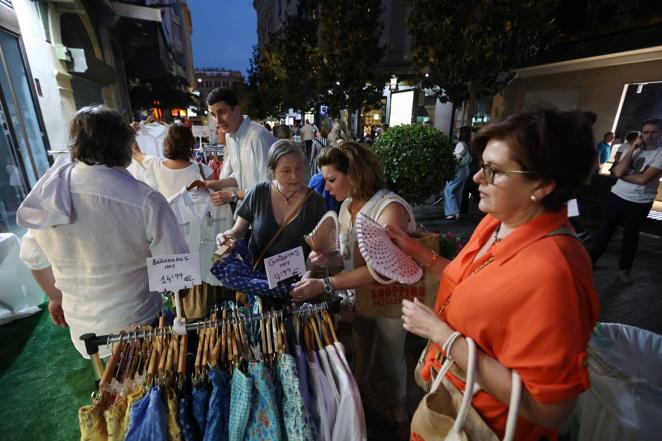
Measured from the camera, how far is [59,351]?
9.86 feet

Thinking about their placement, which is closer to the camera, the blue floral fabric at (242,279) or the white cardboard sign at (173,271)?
the white cardboard sign at (173,271)

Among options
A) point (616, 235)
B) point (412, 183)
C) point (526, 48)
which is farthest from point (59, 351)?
point (616, 235)

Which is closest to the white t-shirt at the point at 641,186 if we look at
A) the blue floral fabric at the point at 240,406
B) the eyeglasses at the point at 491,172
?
the eyeglasses at the point at 491,172

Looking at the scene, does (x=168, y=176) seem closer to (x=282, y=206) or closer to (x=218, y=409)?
(x=282, y=206)

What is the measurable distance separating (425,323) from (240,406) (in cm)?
72

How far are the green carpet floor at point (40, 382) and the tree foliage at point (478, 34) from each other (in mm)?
6906

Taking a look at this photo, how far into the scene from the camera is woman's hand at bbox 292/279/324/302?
1.55 m

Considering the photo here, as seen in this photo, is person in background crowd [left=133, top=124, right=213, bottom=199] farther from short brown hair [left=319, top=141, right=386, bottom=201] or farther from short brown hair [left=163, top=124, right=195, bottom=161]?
short brown hair [left=319, top=141, right=386, bottom=201]

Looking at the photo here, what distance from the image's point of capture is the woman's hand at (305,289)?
155 centimetres

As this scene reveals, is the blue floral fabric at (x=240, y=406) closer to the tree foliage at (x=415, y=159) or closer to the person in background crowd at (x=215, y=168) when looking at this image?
the person in background crowd at (x=215, y=168)

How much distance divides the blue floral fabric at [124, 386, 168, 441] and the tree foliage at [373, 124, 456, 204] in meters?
3.81

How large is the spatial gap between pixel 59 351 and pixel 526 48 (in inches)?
311

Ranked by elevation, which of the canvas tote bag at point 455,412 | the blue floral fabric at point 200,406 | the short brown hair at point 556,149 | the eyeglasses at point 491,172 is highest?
the short brown hair at point 556,149

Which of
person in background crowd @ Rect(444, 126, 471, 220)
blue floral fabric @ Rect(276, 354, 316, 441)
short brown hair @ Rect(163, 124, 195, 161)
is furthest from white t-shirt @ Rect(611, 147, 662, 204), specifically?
short brown hair @ Rect(163, 124, 195, 161)
